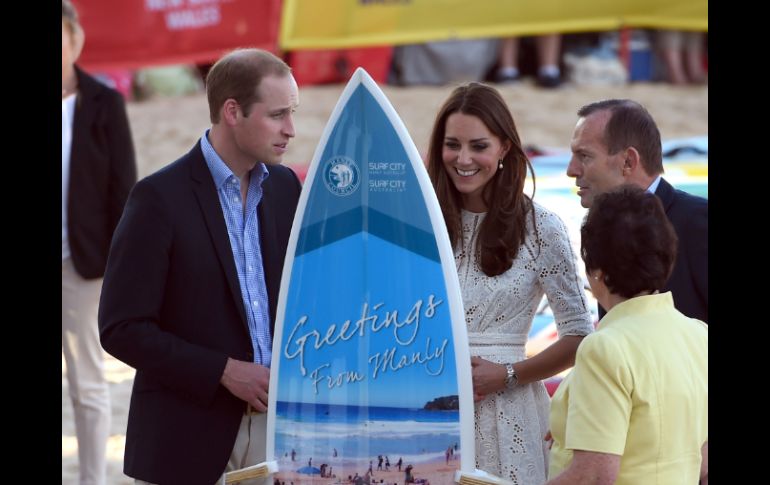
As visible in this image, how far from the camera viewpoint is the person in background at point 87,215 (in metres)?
4.18

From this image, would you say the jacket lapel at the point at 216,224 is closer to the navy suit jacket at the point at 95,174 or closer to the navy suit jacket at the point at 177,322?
the navy suit jacket at the point at 177,322

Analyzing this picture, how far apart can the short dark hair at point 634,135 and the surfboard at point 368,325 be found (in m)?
0.45

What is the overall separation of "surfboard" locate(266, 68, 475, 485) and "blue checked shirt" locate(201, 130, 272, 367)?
9cm

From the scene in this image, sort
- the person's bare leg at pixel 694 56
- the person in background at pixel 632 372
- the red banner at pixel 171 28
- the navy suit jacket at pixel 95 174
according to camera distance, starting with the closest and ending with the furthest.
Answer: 1. the person in background at pixel 632 372
2. the navy suit jacket at pixel 95 174
3. the red banner at pixel 171 28
4. the person's bare leg at pixel 694 56

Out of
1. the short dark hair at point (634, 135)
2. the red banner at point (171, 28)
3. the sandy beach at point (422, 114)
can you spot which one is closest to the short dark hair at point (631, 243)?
the short dark hair at point (634, 135)

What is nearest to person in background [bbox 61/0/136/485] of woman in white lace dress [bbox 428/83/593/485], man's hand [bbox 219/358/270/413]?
man's hand [bbox 219/358/270/413]

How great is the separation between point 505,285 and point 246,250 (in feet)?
1.99

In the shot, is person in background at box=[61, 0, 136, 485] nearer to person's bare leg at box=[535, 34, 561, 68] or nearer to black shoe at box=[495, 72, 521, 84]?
person's bare leg at box=[535, 34, 561, 68]

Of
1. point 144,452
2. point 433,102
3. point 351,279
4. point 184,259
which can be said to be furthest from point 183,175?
point 433,102

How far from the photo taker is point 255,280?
9.04 ft

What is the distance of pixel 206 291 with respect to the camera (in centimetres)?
267

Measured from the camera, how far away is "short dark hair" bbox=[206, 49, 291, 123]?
2.73m

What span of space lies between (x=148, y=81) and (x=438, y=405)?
28.5ft
